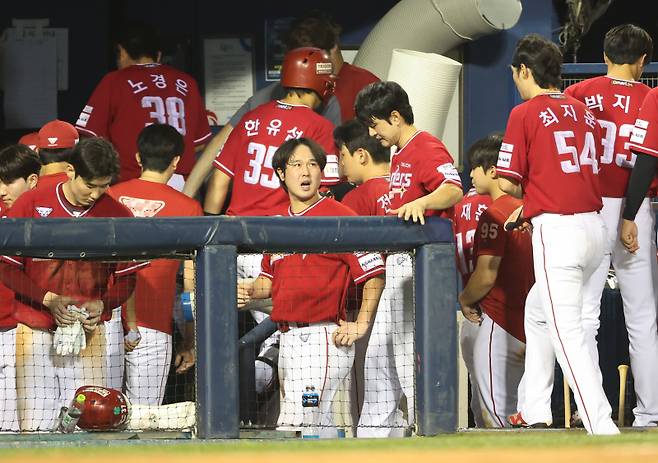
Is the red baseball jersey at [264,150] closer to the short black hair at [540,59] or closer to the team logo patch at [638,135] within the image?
the short black hair at [540,59]

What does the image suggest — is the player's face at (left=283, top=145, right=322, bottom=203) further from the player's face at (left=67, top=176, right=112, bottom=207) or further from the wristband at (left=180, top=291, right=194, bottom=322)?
the player's face at (left=67, top=176, right=112, bottom=207)

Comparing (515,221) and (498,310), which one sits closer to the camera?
(515,221)

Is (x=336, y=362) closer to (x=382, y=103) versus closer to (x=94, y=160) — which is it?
(x=382, y=103)

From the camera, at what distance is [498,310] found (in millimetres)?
5941

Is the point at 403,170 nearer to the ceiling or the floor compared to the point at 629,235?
nearer to the ceiling

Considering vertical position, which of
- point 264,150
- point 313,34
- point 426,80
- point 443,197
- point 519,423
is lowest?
point 519,423

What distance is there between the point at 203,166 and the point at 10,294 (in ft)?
5.40

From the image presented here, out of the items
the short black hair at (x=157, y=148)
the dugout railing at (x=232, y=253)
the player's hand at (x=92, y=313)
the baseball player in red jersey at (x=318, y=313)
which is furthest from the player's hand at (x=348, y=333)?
the short black hair at (x=157, y=148)

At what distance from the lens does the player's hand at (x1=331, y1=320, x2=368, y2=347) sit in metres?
5.26

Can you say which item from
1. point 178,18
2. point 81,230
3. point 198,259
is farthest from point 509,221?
point 178,18

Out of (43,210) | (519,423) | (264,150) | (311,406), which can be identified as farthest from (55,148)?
(519,423)

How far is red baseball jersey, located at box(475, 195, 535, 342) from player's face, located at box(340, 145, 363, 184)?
57 centimetres

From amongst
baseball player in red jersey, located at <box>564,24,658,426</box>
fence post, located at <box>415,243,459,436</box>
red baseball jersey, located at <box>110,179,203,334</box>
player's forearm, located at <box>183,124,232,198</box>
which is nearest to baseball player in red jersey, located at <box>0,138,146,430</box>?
red baseball jersey, located at <box>110,179,203,334</box>

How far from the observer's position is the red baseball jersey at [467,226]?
241 inches
